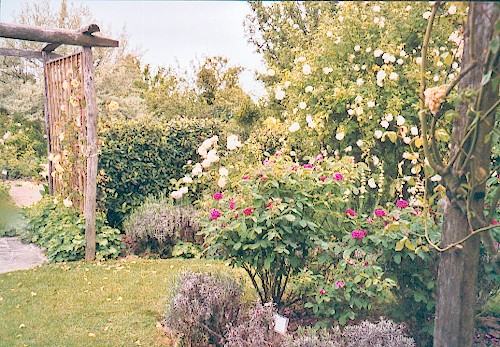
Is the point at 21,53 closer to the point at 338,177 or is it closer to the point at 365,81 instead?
the point at 365,81

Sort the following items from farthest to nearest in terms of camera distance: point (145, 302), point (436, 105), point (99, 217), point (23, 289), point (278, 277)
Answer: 1. point (99, 217)
2. point (23, 289)
3. point (145, 302)
4. point (278, 277)
5. point (436, 105)

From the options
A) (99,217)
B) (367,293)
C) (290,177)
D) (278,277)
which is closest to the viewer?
(367,293)

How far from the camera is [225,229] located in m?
2.78

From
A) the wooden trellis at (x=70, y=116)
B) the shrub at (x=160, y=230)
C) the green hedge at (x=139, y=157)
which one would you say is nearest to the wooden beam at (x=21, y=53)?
the wooden trellis at (x=70, y=116)

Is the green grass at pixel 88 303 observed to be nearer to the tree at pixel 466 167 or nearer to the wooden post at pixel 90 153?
the wooden post at pixel 90 153

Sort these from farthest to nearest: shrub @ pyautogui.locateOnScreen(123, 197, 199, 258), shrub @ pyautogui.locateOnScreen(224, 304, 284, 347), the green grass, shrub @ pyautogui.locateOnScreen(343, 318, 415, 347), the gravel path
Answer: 1. shrub @ pyautogui.locateOnScreen(123, 197, 199, 258)
2. the gravel path
3. the green grass
4. shrub @ pyautogui.locateOnScreen(224, 304, 284, 347)
5. shrub @ pyautogui.locateOnScreen(343, 318, 415, 347)

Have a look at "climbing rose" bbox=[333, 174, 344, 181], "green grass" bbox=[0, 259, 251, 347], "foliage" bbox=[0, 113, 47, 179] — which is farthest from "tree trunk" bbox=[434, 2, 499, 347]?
"foliage" bbox=[0, 113, 47, 179]

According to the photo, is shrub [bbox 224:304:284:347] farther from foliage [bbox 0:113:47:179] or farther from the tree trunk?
foliage [bbox 0:113:47:179]

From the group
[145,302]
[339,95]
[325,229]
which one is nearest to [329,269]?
[325,229]

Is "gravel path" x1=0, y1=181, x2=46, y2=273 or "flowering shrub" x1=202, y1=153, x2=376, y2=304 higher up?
"flowering shrub" x1=202, y1=153, x2=376, y2=304

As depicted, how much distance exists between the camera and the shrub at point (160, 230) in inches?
203

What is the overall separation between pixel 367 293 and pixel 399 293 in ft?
1.30

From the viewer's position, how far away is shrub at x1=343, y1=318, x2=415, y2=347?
7.38 feet

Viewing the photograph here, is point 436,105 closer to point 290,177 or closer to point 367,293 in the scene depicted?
point 367,293
